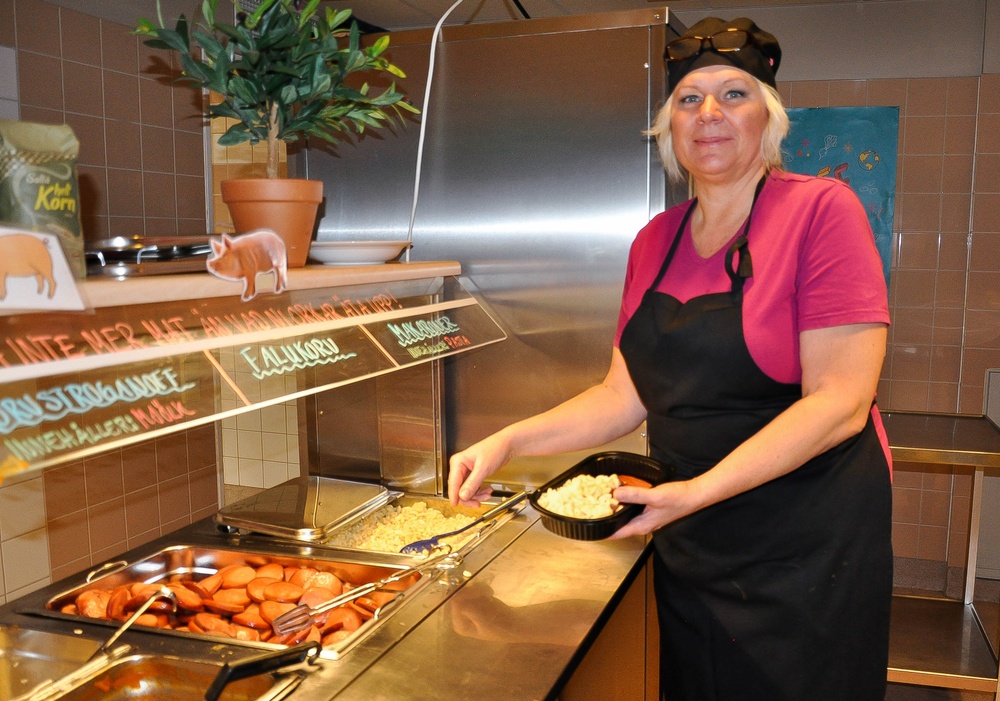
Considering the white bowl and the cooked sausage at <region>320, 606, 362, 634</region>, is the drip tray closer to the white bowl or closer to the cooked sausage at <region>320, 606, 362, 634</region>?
the cooked sausage at <region>320, 606, 362, 634</region>

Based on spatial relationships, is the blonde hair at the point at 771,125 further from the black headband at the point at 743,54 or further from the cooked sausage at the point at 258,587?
the cooked sausage at the point at 258,587

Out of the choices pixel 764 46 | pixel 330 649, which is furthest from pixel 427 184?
pixel 330 649

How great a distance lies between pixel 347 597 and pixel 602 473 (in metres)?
0.51

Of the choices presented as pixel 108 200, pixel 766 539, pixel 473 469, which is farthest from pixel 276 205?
pixel 108 200

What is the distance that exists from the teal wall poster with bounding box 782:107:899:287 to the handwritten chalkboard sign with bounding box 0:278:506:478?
302 cm

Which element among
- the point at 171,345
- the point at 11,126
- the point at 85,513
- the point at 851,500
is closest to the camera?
the point at 11,126

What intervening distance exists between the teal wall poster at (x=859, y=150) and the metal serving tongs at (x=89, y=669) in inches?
135

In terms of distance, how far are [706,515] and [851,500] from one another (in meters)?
0.24

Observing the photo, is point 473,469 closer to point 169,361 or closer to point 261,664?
point 261,664

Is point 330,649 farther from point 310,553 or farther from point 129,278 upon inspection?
point 129,278

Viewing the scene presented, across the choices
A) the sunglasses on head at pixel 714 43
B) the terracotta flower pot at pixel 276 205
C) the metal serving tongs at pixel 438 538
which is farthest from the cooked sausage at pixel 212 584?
the sunglasses on head at pixel 714 43

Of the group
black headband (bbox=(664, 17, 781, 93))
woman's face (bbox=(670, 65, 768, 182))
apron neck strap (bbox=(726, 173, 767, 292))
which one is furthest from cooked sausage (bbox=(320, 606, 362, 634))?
black headband (bbox=(664, 17, 781, 93))

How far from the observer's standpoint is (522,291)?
2047 millimetres

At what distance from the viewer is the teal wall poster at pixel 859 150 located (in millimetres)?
3906
